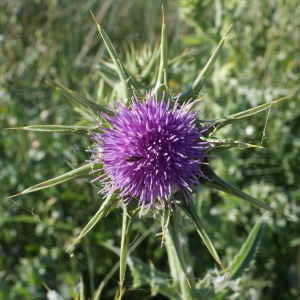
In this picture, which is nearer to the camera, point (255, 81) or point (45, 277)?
point (45, 277)

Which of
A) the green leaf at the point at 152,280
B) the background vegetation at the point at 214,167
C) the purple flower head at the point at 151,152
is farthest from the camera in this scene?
the background vegetation at the point at 214,167

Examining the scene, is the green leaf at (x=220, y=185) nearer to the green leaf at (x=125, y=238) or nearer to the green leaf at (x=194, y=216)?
the green leaf at (x=194, y=216)

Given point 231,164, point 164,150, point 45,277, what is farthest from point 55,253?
point 164,150

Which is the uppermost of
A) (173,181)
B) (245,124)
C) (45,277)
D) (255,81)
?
(173,181)

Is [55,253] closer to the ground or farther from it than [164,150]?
closer to the ground

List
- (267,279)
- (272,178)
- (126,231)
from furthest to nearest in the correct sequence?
(272,178) → (267,279) → (126,231)

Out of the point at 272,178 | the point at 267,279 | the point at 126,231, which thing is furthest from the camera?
the point at 272,178

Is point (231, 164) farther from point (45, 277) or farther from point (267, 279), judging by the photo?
point (45, 277)

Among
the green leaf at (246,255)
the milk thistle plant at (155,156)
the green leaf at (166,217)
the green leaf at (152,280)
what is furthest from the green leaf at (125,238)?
the green leaf at (246,255)
